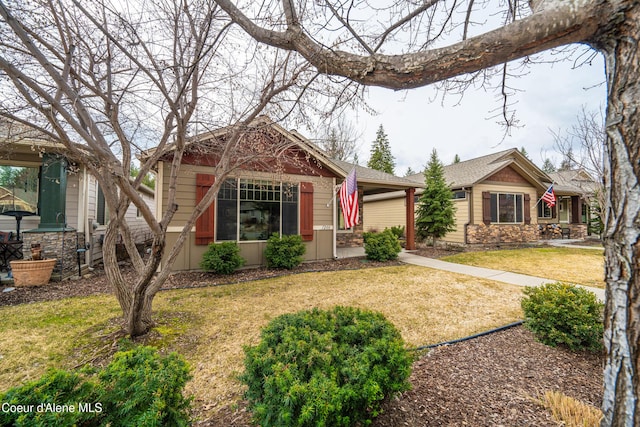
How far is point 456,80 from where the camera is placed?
2.88m

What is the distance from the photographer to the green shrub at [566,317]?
278 cm

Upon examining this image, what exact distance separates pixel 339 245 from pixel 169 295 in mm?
7613

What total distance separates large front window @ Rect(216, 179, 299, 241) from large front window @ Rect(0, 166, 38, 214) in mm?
5235

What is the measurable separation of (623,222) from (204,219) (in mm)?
7213

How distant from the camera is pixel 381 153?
34.2 m

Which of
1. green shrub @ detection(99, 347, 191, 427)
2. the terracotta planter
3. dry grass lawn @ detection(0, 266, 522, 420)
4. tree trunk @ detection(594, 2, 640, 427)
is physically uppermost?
tree trunk @ detection(594, 2, 640, 427)

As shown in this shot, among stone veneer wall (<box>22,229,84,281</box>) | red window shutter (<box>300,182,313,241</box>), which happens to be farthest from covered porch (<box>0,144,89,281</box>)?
red window shutter (<box>300,182,313,241</box>)

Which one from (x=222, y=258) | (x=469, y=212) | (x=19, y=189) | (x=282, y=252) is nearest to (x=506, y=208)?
(x=469, y=212)

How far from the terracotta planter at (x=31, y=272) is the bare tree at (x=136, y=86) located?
10.8 ft

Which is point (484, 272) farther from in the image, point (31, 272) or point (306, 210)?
point (31, 272)

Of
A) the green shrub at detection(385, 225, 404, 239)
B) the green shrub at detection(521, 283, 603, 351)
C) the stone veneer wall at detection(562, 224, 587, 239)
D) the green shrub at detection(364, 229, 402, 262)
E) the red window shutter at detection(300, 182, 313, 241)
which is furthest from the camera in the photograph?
the stone veneer wall at detection(562, 224, 587, 239)

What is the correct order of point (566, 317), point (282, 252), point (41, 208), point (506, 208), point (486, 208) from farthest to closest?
point (506, 208) < point (486, 208) < point (282, 252) < point (41, 208) < point (566, 317)

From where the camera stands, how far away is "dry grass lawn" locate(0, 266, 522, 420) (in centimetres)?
283

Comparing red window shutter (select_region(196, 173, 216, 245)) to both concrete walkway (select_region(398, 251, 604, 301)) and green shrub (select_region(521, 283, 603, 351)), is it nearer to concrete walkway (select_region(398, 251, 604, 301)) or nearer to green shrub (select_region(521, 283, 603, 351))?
concrete walkway (select_region(398, 251, 604, 301))
